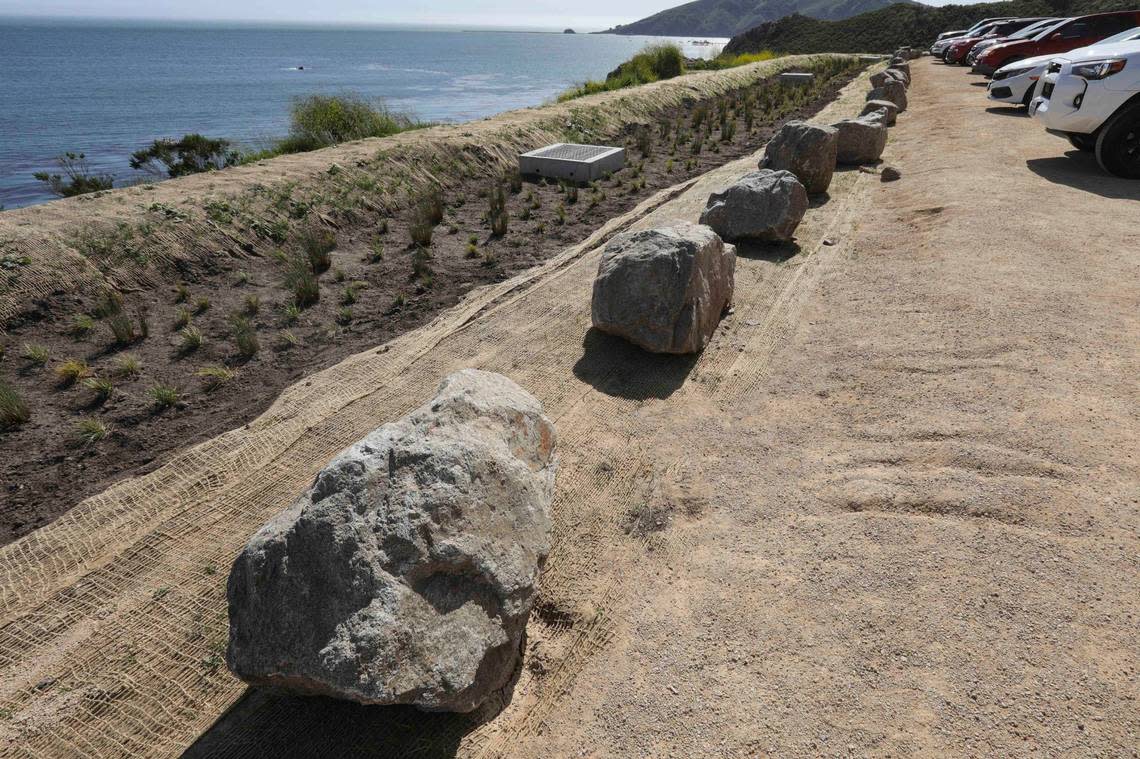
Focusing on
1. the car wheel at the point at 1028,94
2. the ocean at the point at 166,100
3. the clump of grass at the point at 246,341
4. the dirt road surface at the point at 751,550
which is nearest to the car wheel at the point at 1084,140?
the dirt road surface at the point at 751,550

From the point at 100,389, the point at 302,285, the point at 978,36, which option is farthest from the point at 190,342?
the point at 978,36

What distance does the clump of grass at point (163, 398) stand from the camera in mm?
4582

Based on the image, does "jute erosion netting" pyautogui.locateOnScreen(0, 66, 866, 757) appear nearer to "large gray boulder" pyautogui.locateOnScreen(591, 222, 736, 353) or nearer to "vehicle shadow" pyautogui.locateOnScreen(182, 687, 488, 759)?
"vehicle shadow" pyautogui.locateOnScreen(182, 687, 488, 759)

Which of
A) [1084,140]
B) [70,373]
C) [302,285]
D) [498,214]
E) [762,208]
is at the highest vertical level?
[1084,140]

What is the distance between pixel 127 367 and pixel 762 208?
6.43 meters

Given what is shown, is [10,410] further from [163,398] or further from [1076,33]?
[1076,33]

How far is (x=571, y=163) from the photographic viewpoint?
10.7 meters

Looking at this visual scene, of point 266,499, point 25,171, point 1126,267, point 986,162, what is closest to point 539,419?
point 266,499

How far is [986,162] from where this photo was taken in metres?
9.07

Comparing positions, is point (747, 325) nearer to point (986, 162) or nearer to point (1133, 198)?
point (1133, 198)

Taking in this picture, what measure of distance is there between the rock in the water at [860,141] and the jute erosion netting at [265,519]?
19.7 feet

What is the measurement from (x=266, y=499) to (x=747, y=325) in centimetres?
409

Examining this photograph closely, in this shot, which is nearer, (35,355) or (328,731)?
(328,731)

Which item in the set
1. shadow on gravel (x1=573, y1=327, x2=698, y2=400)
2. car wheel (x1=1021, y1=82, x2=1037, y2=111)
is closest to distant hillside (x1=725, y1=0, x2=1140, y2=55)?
car wheel (x1=1021, y1=82, x2=1037, y2=111)
